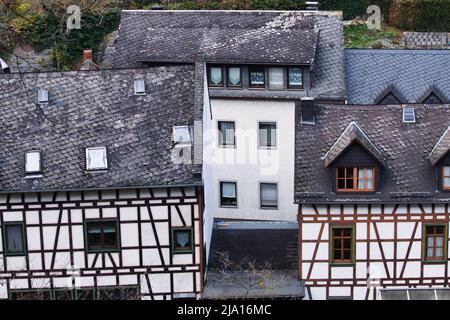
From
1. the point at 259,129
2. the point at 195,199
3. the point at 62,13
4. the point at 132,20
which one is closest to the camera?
the point at 195,199

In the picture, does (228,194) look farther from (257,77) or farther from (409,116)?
(409,116)

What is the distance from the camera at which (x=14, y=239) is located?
87.4 ft

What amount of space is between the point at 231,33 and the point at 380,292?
15620mm

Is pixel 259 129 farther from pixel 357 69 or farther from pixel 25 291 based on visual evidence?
pixel 25 291

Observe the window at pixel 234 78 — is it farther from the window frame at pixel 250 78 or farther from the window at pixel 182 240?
the window at pixel 182 240

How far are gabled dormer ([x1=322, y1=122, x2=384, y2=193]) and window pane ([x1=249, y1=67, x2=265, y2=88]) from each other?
9627 mm

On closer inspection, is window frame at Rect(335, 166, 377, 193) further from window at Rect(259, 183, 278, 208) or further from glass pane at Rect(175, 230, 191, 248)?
window at Rect(259, 183, 278, 208)

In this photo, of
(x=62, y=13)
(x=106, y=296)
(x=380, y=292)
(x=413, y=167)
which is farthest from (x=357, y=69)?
(x=62, y=13)

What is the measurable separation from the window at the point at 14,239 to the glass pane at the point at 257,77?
13.4 m

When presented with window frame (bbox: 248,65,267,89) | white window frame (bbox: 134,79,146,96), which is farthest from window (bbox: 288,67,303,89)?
white window frame (bbox: 134,79,146,96)

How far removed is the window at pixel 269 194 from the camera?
3616cm

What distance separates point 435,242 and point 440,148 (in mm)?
3086

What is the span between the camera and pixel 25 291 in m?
27.0

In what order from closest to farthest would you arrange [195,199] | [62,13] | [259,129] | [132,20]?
[195,199] → [259,129] → [132,20] → [62,13]
